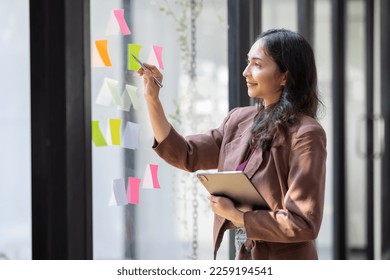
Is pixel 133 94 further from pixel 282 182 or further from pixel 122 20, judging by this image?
pixel 282 182

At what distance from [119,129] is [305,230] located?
63 cm

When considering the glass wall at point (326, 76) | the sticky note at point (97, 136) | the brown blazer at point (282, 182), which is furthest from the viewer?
the glass wall at point (326, 76)

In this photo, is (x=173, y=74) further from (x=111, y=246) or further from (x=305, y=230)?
(x=305, y=230)

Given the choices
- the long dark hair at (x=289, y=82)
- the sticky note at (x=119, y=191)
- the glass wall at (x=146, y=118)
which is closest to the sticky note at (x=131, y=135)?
the glass wall at (x=146, y=118)

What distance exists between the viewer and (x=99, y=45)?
6.75 ft

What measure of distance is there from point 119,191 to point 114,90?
30 centimetres

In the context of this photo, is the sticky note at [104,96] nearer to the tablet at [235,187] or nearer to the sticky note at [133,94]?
the sticky note at [133,94]

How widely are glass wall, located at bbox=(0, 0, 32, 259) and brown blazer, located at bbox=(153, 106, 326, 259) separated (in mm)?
372

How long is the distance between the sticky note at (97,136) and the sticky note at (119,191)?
0.15m

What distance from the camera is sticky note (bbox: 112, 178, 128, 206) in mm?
2174

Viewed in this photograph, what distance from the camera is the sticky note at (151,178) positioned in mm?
2332

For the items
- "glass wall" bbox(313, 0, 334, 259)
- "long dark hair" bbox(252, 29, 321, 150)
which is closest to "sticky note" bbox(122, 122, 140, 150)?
"long dark hair" bbox(252, 29, 321, 150)

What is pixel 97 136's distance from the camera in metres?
2.05
